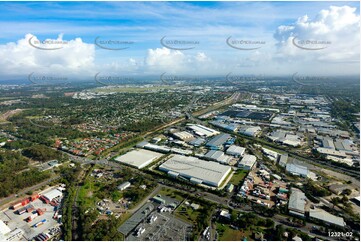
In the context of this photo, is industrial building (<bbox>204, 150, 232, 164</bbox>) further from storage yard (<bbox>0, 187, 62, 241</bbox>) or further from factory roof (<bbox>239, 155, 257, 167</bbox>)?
storage yard (<bbox>0, 187, 62, 241</bbox>)

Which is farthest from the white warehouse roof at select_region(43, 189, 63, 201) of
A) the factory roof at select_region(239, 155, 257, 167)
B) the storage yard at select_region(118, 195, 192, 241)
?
the factory roof at select_region(239, 155, 257, 167)

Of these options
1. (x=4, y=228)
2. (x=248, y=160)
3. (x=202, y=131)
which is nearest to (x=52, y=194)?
(x=4, y=228)

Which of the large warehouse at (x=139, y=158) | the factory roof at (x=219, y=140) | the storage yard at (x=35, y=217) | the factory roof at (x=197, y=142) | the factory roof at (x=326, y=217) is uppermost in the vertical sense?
the factory roof at (x=219, y=140)

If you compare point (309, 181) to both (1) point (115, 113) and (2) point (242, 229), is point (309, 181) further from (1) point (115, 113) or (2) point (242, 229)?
(1) point (115, 113)

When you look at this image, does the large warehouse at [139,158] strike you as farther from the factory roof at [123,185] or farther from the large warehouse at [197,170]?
the factory roof at [123,185]

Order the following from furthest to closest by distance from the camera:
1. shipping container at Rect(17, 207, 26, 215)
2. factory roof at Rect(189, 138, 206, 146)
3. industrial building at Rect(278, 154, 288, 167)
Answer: factory roof at Rect(189, 138, 206, 146)
industrial building at Rect(278, 154, 288, 167)
shipping container at Rect(17, 207, 26, 215)

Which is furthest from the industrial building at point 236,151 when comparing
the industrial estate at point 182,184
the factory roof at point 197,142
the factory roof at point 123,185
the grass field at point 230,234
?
the factory roof at point 123,185

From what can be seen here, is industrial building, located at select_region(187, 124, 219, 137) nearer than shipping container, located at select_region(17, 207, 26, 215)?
No

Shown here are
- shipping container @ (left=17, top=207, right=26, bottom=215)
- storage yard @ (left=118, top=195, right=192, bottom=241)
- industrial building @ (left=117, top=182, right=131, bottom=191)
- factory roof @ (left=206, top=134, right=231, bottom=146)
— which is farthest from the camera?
factory roof @ (left=206, top=134, right=231, bottom=146)
